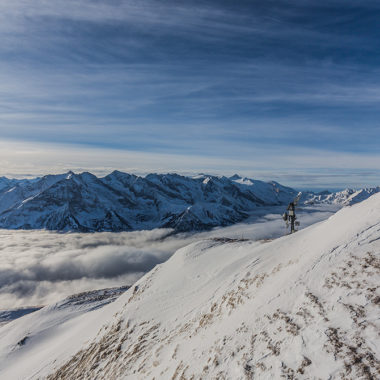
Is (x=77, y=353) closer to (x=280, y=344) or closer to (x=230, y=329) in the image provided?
(x=230, y=329)

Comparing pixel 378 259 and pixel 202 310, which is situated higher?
pixel 378 259

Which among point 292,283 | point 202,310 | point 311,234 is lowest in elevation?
point 202,310

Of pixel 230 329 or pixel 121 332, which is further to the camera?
pixel 121 332

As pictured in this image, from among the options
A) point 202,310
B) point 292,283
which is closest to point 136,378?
point 202,310

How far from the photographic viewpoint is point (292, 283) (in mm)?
15000

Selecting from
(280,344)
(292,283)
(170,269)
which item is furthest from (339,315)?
(170,269)

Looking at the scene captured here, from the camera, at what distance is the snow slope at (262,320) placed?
9906mm

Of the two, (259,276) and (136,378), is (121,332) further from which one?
(259,276)

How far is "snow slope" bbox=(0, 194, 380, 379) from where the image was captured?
9.91m

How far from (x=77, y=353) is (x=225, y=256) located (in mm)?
18685

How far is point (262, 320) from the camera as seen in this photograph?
13.4 metres

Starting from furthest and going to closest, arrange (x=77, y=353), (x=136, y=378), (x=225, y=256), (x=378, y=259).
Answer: (x=225, y=256), (x=77, y=353), (x=136, y=378), (x=378, y=259)

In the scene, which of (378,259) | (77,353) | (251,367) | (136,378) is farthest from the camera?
(77,353)

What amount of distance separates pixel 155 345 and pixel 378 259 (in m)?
15.5
